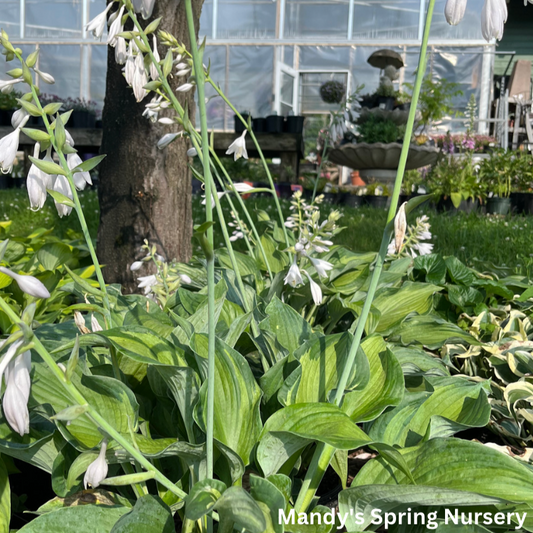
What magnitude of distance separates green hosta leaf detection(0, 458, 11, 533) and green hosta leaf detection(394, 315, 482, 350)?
A: 1.19m

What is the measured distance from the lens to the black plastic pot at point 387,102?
787cm

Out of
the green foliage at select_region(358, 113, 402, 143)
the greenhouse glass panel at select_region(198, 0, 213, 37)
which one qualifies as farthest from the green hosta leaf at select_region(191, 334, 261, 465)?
the greenhouse glass panel at select_region(198, 0, 213, 37)

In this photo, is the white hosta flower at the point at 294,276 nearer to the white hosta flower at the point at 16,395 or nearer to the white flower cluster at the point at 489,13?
the white flower cluster at the point at 489,13

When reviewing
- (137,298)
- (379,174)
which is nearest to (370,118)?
(379,174)

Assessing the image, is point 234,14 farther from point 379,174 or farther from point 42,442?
point 42,442

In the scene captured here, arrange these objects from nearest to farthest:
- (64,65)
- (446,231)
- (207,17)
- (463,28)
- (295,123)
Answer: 1. (446,231)
2. (295,123)
3. (463,28)
4. (207,17)
5. (64,65)

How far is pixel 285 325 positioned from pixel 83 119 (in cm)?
916

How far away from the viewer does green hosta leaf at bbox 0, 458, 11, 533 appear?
1017 mm

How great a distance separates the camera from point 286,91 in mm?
13109

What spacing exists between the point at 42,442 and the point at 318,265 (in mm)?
791

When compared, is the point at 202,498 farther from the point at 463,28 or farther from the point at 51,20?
the point at 51,20

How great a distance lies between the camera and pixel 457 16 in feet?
2.63

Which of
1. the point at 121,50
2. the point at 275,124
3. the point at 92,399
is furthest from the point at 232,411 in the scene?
the point at 275,124

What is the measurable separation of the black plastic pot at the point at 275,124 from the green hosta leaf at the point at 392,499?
27.5ft
